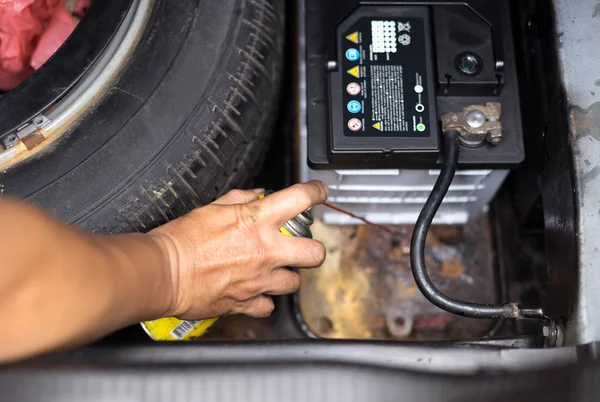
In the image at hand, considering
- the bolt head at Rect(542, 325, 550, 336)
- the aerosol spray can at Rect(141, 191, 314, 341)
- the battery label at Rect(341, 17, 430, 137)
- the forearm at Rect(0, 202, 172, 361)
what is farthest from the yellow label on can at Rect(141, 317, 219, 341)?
the bolt head at Rect(542, 325, 550, 336)

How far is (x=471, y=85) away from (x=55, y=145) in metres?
0.53

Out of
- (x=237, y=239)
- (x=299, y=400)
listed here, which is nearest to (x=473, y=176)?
(x=237, y=239)

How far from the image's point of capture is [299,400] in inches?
22.1

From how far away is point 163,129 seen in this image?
0.81m

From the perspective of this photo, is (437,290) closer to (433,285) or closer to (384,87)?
(433,285)

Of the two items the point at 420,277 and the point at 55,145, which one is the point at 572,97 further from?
the point at 55,145

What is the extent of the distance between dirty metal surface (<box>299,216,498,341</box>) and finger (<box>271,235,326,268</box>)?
26 cm

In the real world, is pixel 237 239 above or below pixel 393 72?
below

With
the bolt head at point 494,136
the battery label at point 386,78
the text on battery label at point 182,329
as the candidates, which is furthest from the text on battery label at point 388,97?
the text on battery label at point 182,329

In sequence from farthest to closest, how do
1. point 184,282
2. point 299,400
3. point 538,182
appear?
point 538,182 < point 184,282 < point 299,400

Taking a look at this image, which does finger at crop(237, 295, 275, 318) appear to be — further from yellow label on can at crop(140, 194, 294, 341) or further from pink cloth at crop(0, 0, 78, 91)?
pink cloth at crop(0, 0, 78, 91)

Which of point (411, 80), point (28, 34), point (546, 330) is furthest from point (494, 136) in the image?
point (28, 34)

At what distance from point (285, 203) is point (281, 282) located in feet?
0.43

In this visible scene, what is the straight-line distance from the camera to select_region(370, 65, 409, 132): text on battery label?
835 mm
